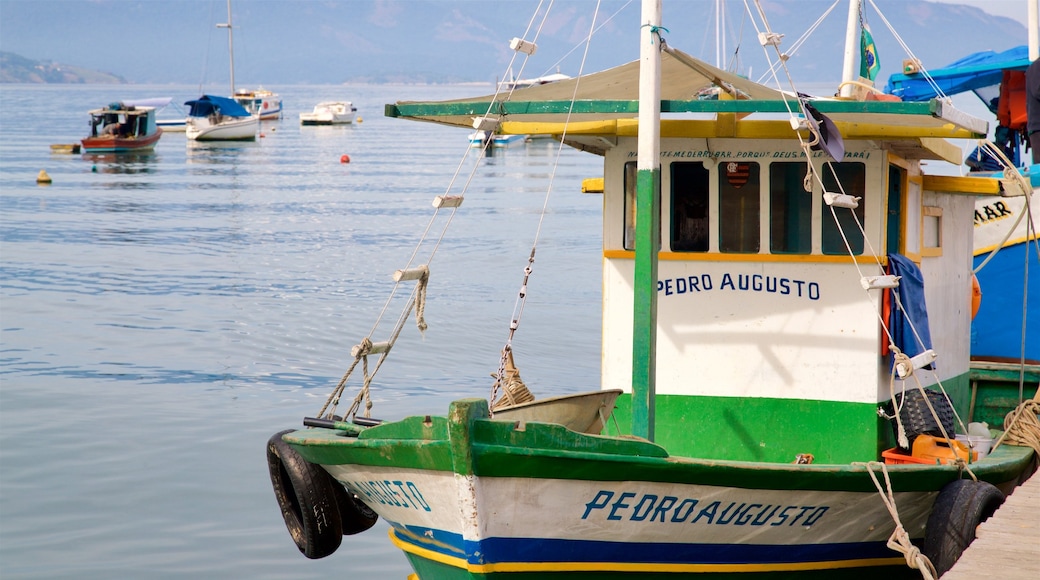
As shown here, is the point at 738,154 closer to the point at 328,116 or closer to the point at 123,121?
the point at 123,121

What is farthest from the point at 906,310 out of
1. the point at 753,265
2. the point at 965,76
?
the point at 965,76

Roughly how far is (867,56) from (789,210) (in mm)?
7819

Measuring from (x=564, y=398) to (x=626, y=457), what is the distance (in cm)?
173

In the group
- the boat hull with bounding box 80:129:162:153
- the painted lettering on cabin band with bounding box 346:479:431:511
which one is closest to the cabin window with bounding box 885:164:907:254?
the painted lettering on cabin band with bounding box 346:479:431:511

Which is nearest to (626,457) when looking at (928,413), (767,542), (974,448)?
(767,542)

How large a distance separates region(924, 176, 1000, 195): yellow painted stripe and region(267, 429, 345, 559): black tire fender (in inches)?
198

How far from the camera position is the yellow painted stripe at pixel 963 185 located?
32.3 feet

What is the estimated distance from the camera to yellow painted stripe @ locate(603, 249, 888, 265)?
8.91 m

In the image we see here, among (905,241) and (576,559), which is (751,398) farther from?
(576,559)

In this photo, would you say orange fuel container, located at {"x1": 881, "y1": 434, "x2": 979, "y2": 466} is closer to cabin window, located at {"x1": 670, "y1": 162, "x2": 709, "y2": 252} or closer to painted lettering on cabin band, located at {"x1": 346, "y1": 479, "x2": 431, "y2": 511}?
cabin window, located at {"x1": 670, "y1": 162, "x2": 709, "y2": 252}

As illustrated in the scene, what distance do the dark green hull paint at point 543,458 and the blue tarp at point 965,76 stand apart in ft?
37.6

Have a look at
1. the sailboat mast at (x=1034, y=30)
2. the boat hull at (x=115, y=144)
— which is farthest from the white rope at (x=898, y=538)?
the boat hull at (x=115, y=144)

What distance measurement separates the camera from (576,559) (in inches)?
293

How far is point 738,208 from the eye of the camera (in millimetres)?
9148
